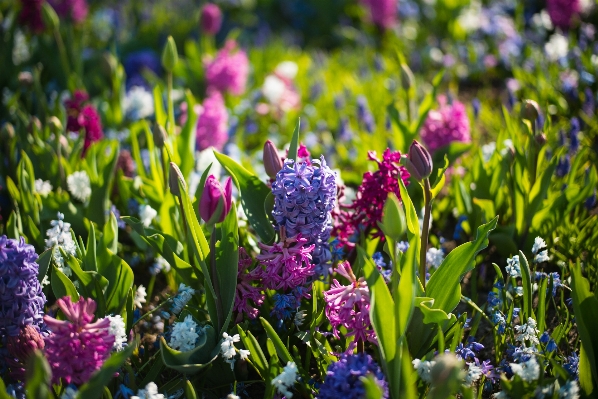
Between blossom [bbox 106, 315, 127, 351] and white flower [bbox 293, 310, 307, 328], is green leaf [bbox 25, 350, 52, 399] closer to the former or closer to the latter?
blossom [bbox 106, 315, 127, 351]

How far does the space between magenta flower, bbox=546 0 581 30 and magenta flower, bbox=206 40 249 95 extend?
7.19 ft

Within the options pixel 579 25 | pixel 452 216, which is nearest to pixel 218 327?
pixel 452 216

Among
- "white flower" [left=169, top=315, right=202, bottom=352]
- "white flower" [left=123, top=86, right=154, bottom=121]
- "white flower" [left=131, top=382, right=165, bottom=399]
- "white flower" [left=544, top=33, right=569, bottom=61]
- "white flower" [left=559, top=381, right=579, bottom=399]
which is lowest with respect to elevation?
"white flower" [left=131, top=382, right=165, bottom=399]

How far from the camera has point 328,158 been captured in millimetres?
3000

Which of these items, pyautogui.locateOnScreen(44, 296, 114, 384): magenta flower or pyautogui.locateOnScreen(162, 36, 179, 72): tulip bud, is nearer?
pyautogui.locateOnScreen(44, 296, 114, 384): magenta flower

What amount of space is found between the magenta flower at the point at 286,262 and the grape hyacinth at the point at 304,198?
0.03 m

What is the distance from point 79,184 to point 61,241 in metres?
0.46

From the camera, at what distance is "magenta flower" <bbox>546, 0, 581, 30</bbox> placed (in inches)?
158

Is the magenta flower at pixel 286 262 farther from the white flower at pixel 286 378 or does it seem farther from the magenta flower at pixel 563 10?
the magenta flower at pixel 563 10

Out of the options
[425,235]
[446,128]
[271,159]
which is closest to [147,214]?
[271,159]

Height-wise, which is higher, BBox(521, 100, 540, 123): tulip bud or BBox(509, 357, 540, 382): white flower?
BBox(521, 100, 540, 123): tulip bud

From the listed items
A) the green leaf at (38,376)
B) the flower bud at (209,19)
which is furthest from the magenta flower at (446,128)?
the green leaf at (38,376)

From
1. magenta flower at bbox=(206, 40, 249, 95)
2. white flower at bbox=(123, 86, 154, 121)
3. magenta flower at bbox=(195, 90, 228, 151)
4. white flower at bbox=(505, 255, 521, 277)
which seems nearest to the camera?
white flower at bbox=(505, 255, 521, 277)

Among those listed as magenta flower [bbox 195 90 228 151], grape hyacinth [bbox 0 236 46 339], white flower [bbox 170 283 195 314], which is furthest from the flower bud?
grape hyacinth [bbox 0 236 46 339]
